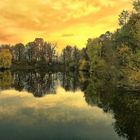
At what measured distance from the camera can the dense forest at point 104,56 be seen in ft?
177

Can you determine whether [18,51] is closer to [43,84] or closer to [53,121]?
[43,84]

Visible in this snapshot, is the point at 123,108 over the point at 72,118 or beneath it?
over

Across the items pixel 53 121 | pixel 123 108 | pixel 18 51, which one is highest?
pixel 18 51

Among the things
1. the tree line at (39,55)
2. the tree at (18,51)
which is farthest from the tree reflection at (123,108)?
the tree at (18,51)

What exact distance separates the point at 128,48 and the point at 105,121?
773 inches

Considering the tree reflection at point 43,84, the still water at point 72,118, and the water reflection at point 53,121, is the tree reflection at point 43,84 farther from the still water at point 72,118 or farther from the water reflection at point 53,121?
the water reflection at point 53,121

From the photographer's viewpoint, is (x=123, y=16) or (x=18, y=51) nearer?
(x=123, y=16)

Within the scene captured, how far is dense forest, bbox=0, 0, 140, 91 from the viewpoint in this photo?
53.9 meters

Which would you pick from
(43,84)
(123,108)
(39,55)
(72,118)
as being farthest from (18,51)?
(72,118)

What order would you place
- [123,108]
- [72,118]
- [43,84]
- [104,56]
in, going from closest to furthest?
[72,118], [123,108], [43,84], [104,56]

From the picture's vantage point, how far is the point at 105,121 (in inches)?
1441

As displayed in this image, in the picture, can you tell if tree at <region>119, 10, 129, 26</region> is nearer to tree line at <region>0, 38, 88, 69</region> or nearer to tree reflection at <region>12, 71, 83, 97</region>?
tree reflection at <region>12, 71, 83, 97</region>

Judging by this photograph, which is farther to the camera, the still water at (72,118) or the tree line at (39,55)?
the tree line at (39,55)

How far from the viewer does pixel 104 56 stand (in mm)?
103625
